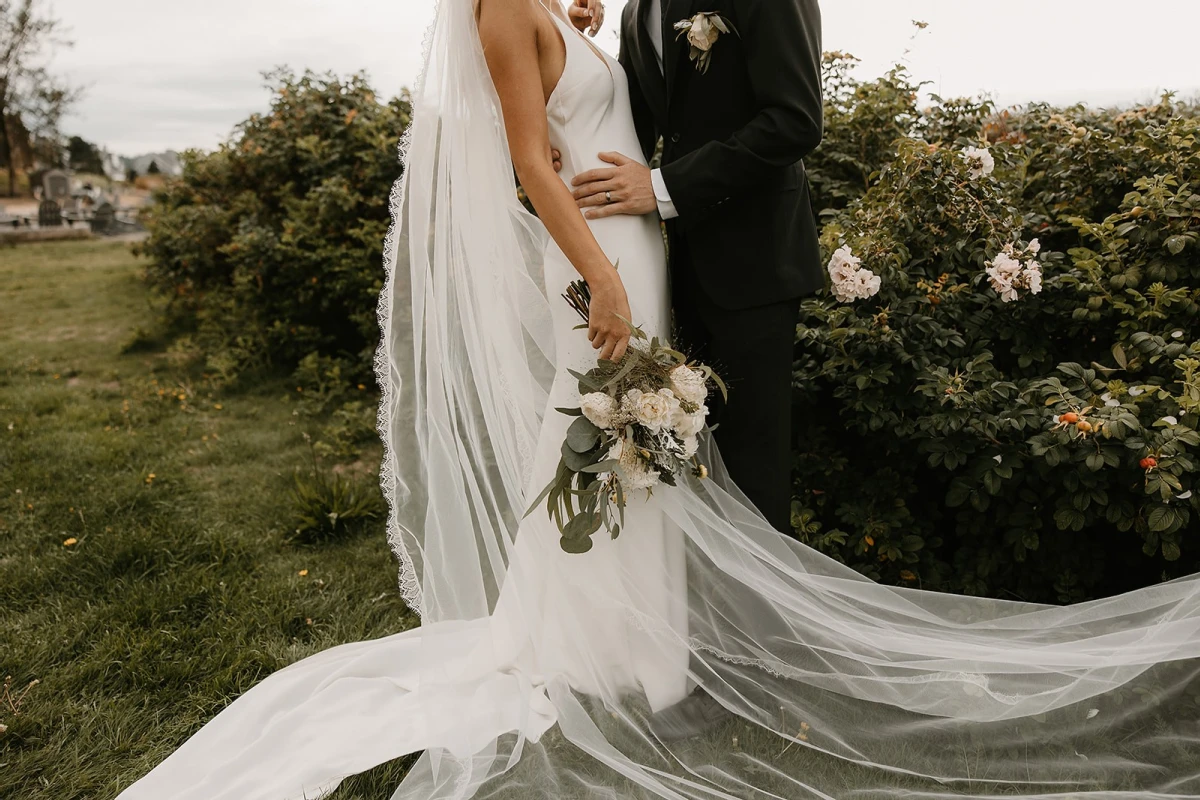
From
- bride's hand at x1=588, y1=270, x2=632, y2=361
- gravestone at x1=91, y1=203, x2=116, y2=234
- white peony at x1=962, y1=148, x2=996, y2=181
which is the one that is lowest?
bride's hand at x1=588, y1=270, x2=632, y2=361

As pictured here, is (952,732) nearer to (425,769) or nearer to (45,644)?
(425,769)

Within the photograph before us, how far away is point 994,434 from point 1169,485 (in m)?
0.49

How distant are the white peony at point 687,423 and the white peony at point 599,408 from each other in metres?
0.16

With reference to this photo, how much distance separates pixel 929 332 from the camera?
2854 mm

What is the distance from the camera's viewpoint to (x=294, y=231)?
236 inches

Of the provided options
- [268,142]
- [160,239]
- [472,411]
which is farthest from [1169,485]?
[160,239]

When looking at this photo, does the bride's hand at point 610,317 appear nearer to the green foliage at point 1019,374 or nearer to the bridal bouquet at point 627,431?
the bridal bouquet at point 627,431

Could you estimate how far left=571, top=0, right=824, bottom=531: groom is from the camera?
2.12 m

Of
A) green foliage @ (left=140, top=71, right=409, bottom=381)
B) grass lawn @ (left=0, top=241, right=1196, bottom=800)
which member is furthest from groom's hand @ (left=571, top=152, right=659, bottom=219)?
green foliage @ (left=140, top=71, right=409, bottom=381)

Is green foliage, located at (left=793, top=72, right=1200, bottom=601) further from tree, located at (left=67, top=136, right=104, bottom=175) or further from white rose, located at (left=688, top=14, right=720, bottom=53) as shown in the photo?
tree, located at (left=67, top=136, right=104, bottom=175)

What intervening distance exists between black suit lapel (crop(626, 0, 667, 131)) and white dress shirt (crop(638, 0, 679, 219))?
11mm

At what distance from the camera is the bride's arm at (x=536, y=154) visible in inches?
83.7

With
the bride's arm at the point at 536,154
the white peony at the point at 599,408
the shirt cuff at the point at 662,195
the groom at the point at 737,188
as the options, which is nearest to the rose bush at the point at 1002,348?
the white peony at the point at 599,408

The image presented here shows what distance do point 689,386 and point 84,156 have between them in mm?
37605
